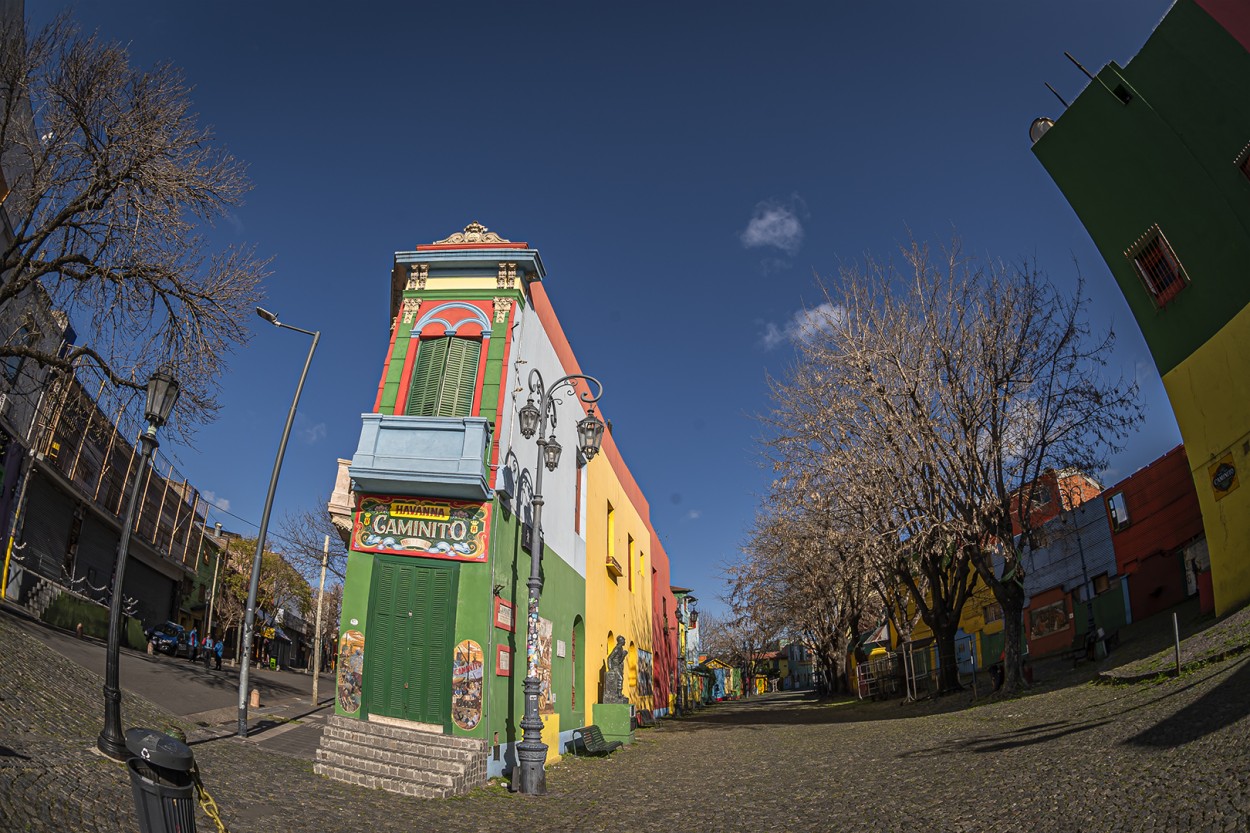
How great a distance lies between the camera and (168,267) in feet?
Result: 38.0

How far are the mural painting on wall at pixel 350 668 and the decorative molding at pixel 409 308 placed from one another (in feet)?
17.8

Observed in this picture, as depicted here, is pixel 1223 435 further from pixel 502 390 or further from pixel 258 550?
pixel 258 550

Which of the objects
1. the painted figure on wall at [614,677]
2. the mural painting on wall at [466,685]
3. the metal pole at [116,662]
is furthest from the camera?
the painted figure on wall at [614,677]

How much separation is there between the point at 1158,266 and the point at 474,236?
14.1 meters

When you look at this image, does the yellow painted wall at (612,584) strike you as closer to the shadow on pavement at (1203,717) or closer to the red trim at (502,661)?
the red trim at (502,661)

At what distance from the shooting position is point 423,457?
424 inches

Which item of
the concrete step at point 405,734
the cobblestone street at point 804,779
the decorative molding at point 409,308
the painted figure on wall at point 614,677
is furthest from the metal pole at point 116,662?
the painted figure on wall at point 614,677

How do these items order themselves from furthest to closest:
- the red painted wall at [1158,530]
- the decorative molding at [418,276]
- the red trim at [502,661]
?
the red painted wall at [1158,530], the decorative molding at [418,276], the red trim at [502,661]

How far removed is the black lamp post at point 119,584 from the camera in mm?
7090

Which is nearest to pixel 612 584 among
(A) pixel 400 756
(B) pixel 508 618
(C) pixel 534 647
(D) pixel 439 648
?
(B) pixel 508 618

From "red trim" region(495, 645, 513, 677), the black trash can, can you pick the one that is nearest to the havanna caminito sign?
"red trim" region(495, 645, 513, 677)

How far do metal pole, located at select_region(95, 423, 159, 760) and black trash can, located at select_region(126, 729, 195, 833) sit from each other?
3799mm

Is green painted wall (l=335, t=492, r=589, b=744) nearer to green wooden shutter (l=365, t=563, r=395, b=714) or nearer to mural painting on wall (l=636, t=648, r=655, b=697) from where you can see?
green wooden shutter (l=365, t=563, r=395, b=714)

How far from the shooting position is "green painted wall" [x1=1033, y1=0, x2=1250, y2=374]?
12039 millimetres
